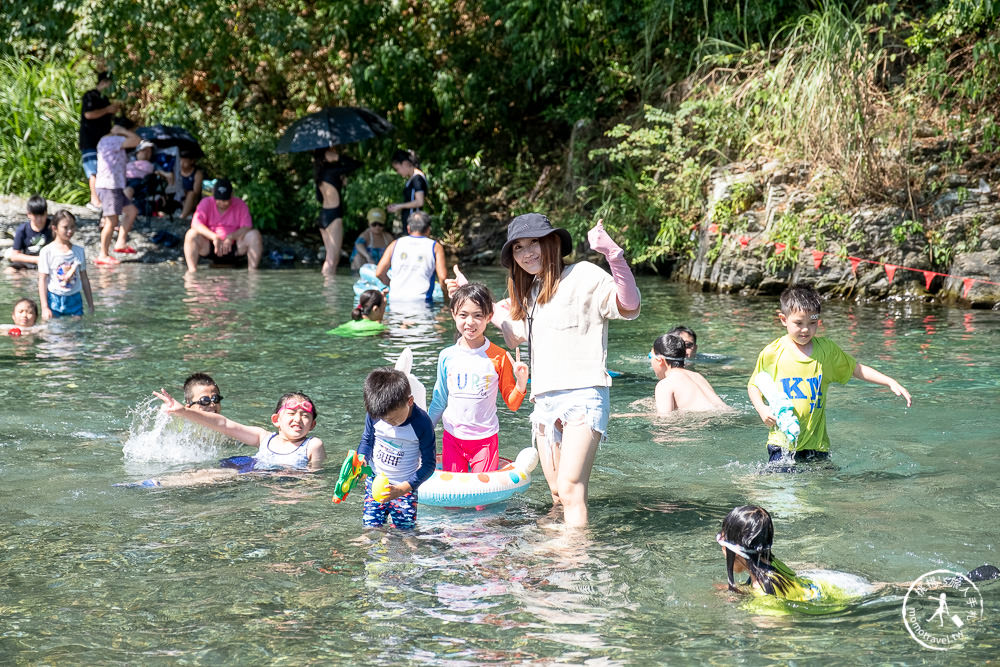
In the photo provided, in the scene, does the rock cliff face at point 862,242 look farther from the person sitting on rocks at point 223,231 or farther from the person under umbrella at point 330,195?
the person sitting on rocks at point 223,231

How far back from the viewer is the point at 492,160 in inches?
822

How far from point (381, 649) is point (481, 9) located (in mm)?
16773

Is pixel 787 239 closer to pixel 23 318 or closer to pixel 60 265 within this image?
pixel 60 265

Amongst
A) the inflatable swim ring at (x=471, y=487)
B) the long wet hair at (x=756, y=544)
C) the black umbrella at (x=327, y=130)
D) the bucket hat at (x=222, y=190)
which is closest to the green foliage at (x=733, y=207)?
the black umbrella at (x=327, y=130)

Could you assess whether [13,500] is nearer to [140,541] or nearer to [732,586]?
[140,541]

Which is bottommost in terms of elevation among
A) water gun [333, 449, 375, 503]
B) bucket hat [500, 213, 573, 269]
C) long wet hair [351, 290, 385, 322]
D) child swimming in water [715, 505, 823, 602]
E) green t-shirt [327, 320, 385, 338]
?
child swimming in water [715, 505, 823, 602]

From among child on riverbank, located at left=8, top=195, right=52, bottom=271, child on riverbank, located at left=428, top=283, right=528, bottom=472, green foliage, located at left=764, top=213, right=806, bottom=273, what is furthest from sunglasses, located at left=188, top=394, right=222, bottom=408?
green foliage, located at left=764, top=213, right=806, bottom=273

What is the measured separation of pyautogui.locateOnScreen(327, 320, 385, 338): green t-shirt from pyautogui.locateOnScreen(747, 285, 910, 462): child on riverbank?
5867 mm

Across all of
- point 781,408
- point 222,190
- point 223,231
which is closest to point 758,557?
point 781,408

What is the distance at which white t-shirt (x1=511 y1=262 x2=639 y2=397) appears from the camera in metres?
5.40

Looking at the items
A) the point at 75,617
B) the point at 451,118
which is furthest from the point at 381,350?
the point at 451,118

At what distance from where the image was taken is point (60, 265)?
39.2 feet

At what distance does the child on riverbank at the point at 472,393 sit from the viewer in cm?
605

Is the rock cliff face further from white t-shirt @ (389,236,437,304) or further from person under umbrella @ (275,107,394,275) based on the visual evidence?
person under umbrella @ (275,107,394,275)
